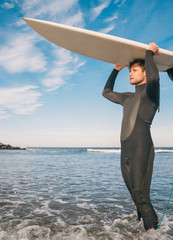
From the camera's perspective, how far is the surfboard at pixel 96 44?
2449 mm

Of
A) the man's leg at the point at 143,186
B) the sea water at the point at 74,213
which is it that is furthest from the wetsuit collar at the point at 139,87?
the sea water at the point at 74,213

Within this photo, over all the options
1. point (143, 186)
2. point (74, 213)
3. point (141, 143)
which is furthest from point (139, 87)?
point (74, 213)

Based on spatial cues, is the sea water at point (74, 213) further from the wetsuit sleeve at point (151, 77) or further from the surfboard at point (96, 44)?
the surfboard at point (96, 44)

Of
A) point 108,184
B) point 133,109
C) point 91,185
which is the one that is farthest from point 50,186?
point 133,109

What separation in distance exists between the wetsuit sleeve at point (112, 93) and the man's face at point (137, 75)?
0.29 m

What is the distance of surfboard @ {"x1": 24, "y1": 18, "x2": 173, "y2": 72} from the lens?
2.45 metres

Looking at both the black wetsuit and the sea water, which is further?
the sea water

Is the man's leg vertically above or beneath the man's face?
beneath

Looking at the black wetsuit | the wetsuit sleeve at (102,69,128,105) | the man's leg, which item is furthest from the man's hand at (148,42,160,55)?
the man's leg

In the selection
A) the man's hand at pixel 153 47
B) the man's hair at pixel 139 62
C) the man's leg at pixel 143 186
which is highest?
the man's hand at pixel 153 47

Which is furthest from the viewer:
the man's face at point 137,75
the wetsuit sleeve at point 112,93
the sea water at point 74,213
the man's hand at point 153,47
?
the wetsuit sleeve at point 112,93

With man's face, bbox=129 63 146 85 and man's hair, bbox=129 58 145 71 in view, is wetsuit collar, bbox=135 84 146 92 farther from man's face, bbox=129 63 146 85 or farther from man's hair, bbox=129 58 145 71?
man's hair, bbox=129 58 145 71

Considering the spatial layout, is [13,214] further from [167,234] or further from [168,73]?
[168,73]

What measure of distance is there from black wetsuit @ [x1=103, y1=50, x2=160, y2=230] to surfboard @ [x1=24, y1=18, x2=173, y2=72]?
1.20 ft
